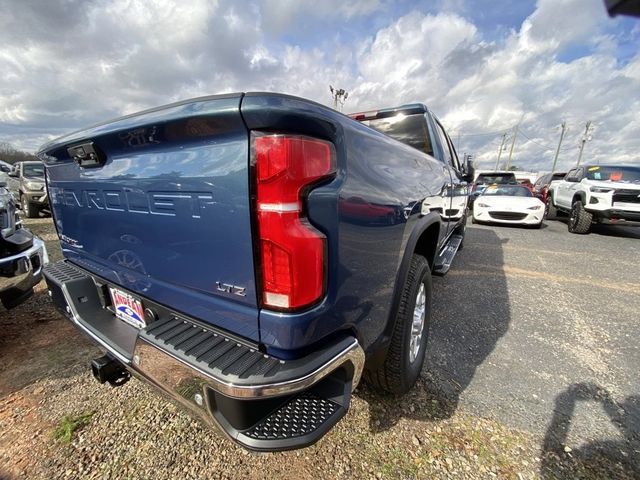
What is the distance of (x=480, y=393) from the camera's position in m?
2.15

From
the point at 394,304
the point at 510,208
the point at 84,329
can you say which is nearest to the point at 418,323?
the point at 394,304

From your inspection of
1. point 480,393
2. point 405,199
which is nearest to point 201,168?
point 405,199

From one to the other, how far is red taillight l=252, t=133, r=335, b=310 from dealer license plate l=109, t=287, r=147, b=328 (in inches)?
35.1

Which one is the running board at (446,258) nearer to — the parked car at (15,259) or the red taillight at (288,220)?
the red taillight at (288,220)

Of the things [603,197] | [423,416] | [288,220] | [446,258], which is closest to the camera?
[288,220]

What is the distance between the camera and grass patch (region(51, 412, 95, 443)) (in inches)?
69.2

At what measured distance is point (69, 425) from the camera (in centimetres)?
182

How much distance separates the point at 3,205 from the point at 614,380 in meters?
5.08

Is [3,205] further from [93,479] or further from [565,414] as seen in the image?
[565,414]

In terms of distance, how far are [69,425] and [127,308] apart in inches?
33.1

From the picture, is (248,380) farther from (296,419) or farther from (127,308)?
(127,308)

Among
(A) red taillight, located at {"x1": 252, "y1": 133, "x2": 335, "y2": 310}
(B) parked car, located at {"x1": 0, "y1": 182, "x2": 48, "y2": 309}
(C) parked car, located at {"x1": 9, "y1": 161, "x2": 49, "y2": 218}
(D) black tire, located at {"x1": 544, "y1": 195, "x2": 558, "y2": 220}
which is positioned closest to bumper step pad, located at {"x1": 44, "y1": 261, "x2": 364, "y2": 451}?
(A) red taillight, located at {"x1": 252, "y1": 133, "x2": 335, "y2": 310}

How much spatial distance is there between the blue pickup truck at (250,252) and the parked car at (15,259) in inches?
53.5

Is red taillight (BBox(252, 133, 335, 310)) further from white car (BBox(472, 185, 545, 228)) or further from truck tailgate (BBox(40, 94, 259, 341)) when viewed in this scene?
white car (BBox(472, 185, 545, 228))
